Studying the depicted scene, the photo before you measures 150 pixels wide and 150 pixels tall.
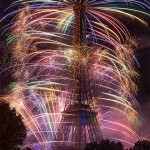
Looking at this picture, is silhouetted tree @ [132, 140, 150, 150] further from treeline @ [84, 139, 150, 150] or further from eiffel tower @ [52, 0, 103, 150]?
eiffel tower @ [52, 0, 103, 150]

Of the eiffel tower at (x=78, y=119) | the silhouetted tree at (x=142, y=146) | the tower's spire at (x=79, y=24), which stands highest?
the tower's spire at (x=79, y=24)

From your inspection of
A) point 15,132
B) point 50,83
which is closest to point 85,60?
point 50,83

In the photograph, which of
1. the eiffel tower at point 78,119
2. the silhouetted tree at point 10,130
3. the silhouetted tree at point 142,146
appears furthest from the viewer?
the eiffel tower at point 78,119

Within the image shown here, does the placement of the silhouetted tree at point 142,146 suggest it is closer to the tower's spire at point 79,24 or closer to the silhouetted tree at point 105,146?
the silhouetted tree at point 105,146

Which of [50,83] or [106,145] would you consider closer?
[106,145]

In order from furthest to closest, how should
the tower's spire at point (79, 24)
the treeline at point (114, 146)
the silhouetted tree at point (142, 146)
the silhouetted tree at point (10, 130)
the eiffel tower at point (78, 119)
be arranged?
the eiffel tower at point (78, 119) → the tower's spire at point (79, 24) → the treeline at point (114, 146) → the silhouetted tree at point (142, 146) → the silhouetted tree at point (10, 130)

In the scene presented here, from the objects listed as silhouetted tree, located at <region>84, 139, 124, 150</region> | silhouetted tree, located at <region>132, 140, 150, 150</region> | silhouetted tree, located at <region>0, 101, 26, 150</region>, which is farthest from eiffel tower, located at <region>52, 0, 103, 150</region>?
silhouetted tree, located at <region>0, 101, 26, 150</region>

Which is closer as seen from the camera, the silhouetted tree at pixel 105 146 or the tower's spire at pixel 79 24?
the silhouetted tree at pixel 105 146

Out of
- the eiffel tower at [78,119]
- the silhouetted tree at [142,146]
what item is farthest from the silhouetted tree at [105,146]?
the eiffel tower at [78,119]

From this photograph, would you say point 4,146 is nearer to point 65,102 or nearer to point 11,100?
point 11,100
